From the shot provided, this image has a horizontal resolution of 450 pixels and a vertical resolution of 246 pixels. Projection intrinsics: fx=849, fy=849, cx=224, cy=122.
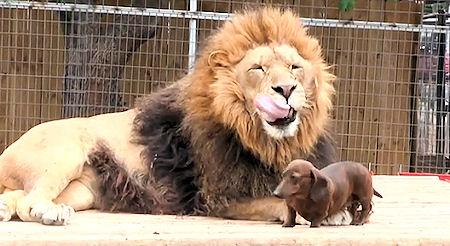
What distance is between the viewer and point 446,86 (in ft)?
19.0

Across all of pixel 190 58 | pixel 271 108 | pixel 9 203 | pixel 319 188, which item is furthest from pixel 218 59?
pixel 190 58

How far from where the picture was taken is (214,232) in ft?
6.13

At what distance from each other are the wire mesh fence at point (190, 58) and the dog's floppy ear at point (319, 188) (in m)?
2.88

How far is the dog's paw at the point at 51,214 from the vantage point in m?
1.97

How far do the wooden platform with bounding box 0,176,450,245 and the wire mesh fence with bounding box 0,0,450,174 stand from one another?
267 centimetres

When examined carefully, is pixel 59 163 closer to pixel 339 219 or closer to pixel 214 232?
pixel 214 232

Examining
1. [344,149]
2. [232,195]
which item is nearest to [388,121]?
[344,149]

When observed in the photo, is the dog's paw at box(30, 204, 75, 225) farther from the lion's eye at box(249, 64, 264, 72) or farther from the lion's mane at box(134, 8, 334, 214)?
the lion's eye at box(249, 64, 264, 72)

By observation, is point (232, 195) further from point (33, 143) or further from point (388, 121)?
point (388, 121)

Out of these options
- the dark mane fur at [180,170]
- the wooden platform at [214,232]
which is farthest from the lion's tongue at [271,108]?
the wooden platform at [214,232]

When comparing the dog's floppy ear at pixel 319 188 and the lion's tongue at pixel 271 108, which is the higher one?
the lion's tongue at pixel 271 108

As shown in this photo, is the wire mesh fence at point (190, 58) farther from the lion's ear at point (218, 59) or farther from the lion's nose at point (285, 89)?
the lion's nose at point (285, 89)

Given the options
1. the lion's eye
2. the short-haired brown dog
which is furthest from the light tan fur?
the short-haired brown dog

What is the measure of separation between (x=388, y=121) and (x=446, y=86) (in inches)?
17.9
